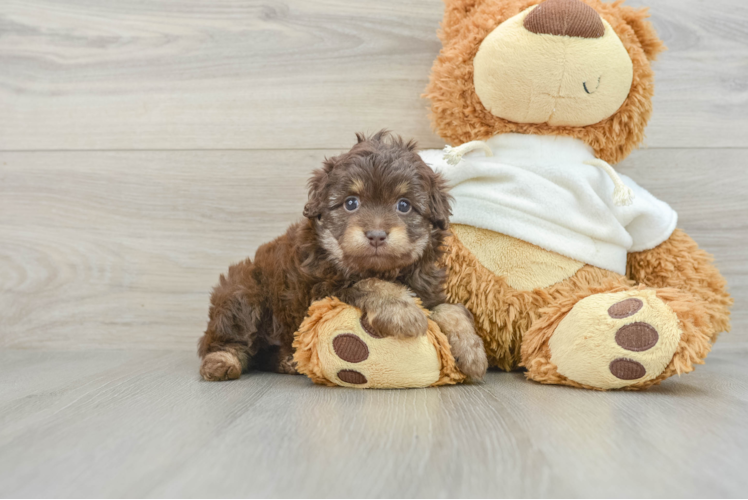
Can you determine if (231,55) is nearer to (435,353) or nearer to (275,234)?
(275,234)

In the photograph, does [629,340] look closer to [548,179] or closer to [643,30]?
[548,179]

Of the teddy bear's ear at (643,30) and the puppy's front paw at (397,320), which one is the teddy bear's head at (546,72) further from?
the puppy's front paw at (397,320)

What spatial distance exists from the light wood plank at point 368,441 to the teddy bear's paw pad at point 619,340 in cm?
5

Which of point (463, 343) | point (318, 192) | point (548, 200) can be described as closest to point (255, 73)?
point (318, 192)

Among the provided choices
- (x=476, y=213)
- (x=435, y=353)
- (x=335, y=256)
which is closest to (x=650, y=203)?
(x=476, y=213)

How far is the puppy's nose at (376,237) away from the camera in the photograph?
4.00ft

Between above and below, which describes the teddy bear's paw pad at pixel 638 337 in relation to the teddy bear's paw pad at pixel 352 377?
above

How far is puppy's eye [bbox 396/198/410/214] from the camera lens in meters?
1.31

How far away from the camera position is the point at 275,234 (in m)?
1.99

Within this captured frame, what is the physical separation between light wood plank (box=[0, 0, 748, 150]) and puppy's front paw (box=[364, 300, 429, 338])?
2.80 feet

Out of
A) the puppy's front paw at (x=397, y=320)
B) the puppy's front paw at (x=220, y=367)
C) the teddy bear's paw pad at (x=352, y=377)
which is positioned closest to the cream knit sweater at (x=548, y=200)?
the puppy's front paw at (x=397, y=320)

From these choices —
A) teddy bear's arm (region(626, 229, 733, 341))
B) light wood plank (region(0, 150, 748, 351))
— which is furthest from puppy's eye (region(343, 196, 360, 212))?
teddy bear's arm (region(626, 229, 733, 341))

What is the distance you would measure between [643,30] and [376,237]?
101 centimetres

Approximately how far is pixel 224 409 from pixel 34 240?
4.08 ft
